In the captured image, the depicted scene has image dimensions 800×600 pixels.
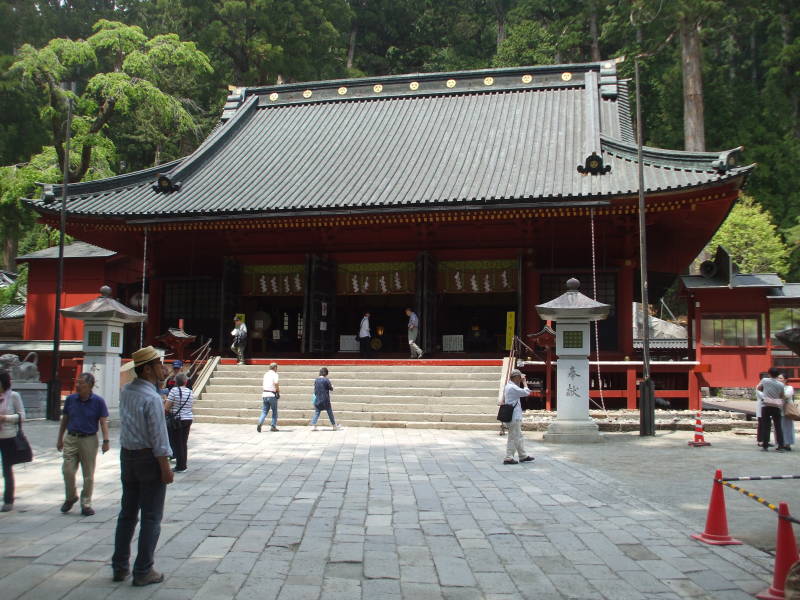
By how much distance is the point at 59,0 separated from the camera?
48.0 m

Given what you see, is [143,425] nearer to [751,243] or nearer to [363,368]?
[363,368]

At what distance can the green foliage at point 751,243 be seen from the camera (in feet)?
92.9

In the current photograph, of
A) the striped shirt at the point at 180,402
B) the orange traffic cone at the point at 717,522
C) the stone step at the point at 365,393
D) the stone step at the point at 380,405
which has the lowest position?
the orange traffic cone at the point at 717,522

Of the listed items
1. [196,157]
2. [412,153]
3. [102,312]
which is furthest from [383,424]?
[196,157]

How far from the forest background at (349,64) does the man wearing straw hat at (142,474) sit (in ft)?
73.7

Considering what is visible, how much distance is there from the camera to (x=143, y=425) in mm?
5020

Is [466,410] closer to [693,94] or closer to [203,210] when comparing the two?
[203,210]

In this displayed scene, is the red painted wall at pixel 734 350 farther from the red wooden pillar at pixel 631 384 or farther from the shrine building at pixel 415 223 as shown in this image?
the red wooden pillar at pixel 631 384

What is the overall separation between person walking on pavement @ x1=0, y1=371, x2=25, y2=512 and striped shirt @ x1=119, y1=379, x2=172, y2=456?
112 inches

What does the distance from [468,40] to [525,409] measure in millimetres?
41332

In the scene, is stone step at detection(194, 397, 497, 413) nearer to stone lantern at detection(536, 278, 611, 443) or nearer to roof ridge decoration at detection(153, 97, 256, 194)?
stone lantern at detection(536, 278, 611, 443)

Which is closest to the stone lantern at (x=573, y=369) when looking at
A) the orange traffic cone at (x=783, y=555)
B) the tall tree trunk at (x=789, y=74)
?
the orange traffic cone at (x=783, y=555)

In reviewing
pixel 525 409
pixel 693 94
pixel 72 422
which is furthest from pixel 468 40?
pixel 72 422

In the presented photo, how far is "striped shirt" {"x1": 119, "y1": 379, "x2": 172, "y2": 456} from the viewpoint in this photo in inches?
197
